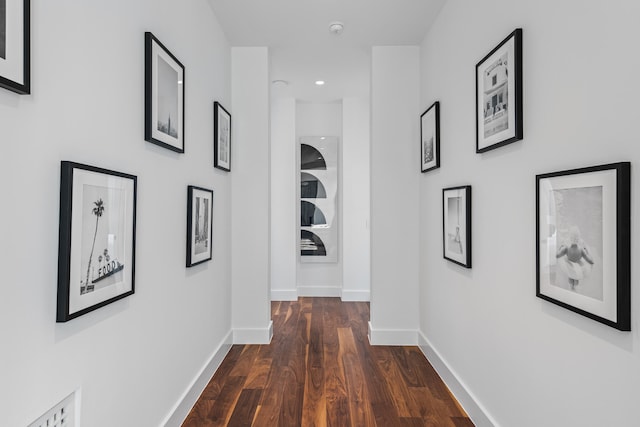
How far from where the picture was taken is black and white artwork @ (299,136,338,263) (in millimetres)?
5121

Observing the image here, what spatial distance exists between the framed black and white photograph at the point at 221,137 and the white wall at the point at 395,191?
1258 mm

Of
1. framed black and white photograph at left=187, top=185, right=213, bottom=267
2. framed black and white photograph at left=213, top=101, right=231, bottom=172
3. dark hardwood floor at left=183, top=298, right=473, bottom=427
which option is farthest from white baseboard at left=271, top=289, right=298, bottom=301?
framed black and white photograph at left=187, top=185, right=213, bottom=267

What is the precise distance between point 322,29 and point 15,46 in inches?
94.8

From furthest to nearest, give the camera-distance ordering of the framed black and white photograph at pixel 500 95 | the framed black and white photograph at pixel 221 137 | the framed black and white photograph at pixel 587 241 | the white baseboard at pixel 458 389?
the framed black and white photograph at pixel 221 137 < the white baseboard at pixel 458 389 < the framed black and white photograph at pixel 500 95 < the framed black and white photograph at pixel 587 241

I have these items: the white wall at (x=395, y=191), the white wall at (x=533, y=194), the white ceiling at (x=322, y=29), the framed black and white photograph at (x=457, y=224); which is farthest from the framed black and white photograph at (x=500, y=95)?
the white wall at (x=395, y=191)

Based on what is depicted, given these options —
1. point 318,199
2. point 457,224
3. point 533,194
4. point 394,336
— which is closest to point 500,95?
point 533,194

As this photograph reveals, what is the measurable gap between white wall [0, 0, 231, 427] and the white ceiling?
48cm

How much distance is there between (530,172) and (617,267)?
57cm

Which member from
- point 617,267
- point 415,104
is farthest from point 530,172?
point 415,104

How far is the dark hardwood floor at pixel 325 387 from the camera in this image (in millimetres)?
2111

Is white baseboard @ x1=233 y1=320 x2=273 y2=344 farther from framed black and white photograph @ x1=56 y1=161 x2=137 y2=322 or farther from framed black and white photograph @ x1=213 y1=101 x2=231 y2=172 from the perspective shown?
framed black and white photograph @ x1=56 y1=161 x2=137 y2=322

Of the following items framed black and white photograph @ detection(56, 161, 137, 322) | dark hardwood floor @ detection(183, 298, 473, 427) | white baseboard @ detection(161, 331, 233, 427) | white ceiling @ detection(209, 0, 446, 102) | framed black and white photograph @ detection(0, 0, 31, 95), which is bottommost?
dark hardwood floor @ detection(183, 298, 473, 427)

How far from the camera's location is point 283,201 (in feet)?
16.4

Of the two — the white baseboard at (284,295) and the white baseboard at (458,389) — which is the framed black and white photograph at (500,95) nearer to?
the white baseboard at (458,389)
